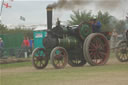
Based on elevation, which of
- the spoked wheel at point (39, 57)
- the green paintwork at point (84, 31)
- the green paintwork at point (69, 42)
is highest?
the green paintwork at point (84, 31)

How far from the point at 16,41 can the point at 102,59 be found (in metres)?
13.8

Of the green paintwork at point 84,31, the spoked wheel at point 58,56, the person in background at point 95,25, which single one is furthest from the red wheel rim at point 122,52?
the spoked wheel at point 58,56

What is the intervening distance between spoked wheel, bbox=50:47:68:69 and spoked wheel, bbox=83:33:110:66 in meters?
0.90

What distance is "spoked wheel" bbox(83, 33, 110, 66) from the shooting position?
543 inches

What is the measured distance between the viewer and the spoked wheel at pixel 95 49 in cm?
1378

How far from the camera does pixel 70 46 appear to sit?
13945 mm

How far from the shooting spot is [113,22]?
91.7 feet

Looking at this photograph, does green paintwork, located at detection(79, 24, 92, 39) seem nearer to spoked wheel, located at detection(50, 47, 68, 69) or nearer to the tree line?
spoked wheel, located at detection(50, 47, 68, 69)

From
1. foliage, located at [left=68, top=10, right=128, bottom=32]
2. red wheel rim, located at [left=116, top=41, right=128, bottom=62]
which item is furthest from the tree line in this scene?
red wheel rim, located at [left=116, top=41, right=128, bottom=62]

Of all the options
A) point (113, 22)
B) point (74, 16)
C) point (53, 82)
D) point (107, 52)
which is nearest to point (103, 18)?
point (74, 16)

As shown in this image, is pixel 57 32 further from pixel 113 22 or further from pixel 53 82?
pixel 113 22

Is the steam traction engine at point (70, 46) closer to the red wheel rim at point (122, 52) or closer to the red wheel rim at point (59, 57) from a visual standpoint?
the red wheel rim at point (59, 57)

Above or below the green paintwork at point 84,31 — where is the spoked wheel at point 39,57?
below

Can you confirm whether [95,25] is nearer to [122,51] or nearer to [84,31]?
[84,31]
